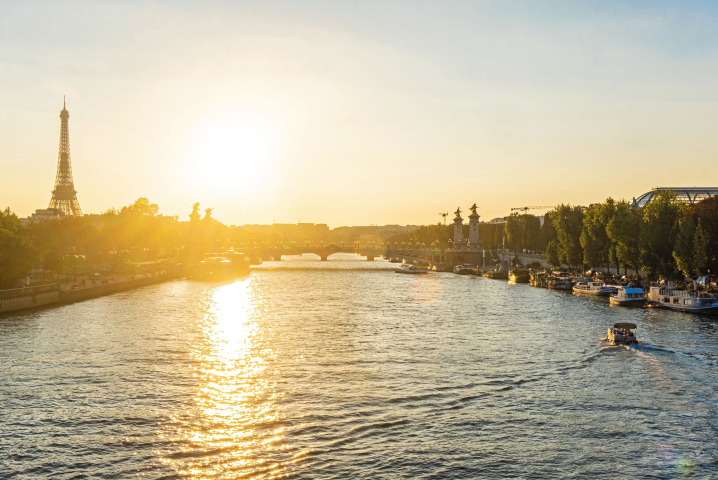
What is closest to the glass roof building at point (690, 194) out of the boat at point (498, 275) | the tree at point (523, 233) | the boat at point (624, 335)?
the tree at point (523, 233)

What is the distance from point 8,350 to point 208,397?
1681cm

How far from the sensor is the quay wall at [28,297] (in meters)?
56.5

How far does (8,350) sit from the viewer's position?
3862cm

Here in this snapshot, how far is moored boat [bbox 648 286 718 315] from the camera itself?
5469cm

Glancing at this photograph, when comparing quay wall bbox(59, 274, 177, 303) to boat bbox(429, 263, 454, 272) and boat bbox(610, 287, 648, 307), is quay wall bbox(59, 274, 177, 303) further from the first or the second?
boat bbox(429, 263, 454, 272)

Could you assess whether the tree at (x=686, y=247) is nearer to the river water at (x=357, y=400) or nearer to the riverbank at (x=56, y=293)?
the river water at (x=357, y=400)

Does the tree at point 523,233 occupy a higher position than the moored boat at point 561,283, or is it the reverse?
the tree at point 523,233

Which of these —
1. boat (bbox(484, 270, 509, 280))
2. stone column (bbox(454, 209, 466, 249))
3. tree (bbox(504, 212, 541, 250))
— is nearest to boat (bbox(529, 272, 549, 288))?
boat (bbox(484, 270, 509, 280))

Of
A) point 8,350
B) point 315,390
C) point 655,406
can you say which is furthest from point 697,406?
point 8,350

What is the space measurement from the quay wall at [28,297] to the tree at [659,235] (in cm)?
5891

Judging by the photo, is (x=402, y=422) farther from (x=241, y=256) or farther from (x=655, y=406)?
(x=241, y=256)

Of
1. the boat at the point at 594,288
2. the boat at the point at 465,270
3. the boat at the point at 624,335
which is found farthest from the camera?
the boat at the point at 465,270

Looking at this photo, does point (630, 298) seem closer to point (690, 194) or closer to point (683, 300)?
point (683, 300)

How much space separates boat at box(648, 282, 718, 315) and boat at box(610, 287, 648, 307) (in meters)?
0.75
